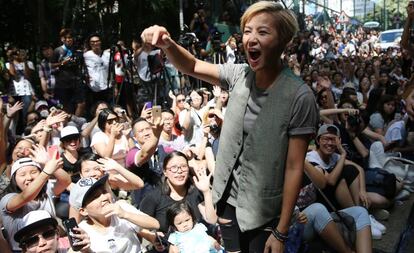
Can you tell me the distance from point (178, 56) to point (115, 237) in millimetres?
1503

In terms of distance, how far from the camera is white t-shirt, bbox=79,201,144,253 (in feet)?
10.1

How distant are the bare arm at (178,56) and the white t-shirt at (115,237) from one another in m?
1.38

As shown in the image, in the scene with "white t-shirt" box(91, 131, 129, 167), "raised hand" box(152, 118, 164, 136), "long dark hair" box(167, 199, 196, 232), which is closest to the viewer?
"long dark hair" box(167, 199, 196, 232)

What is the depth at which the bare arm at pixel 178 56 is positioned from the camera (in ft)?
6.61

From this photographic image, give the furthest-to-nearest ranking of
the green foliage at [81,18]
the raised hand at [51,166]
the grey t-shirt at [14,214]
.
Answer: the green foliage at [81,18] → the raised hand at [51,166] → the grey t-shirt at [14,214]

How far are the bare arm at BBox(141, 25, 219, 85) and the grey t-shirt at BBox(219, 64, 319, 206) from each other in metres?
0.05

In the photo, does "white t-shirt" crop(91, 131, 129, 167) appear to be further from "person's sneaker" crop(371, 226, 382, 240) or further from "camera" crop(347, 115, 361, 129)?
"camera" crop(347, 115, 361, 129)

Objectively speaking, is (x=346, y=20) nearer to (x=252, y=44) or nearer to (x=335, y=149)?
(x=335, y=149)

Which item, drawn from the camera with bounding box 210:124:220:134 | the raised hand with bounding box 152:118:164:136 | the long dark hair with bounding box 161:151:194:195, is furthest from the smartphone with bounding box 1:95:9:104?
the long dark hair with bounding box 161:151:194:195

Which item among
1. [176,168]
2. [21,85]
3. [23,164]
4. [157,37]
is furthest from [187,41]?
[157,37]

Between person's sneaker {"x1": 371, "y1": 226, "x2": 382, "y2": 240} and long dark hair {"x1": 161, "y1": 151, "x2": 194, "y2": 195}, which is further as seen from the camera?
person's sneaker {"x1": 371, "y1": 226, "x2": 382, "y2": 240}

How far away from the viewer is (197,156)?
16.5 feet

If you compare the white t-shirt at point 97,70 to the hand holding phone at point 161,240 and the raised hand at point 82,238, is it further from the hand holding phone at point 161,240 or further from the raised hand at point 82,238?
the raised hand at point 82,238

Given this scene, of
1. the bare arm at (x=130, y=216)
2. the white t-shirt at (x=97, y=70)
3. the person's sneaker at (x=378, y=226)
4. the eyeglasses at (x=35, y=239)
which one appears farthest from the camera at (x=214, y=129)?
the white t-shirt at (x=97, y=70)
